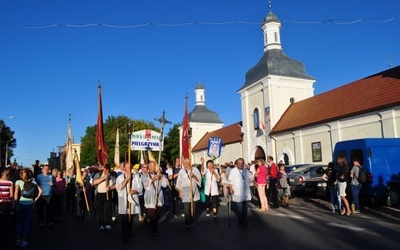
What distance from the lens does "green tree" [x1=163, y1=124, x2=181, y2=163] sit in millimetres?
68812

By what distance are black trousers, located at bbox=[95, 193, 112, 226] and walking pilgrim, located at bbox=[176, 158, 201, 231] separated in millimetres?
1984

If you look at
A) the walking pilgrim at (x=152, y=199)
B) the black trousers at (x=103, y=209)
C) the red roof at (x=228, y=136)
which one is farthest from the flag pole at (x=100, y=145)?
the red roof at (x=228, y=136)

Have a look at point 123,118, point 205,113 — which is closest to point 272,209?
point 205,113

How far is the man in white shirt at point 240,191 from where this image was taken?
390 inches

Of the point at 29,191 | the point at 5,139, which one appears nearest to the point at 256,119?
the point at 29,191

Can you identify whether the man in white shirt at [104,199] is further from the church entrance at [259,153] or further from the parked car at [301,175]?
the church entrance at [259,153]

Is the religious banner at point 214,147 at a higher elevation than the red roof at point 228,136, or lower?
lower

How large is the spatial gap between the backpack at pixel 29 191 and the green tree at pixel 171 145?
5975cm

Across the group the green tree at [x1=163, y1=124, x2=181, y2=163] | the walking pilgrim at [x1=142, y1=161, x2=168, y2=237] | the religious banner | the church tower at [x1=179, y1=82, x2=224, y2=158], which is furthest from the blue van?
the green tree at [x1=163, y1=124, x2=181, y2=163]

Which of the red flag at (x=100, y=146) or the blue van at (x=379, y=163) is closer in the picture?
the red flag at (x=100, y=146)

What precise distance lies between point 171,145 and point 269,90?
3649 cm

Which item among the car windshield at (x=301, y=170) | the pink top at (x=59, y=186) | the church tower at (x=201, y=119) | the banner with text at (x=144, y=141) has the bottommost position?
the pink top at (x=59, y=186)

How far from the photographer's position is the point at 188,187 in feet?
34.3

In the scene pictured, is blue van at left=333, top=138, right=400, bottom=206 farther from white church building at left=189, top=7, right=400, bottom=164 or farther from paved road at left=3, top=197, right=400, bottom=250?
white church building at left=189, top=7, right=400, bottom=164
